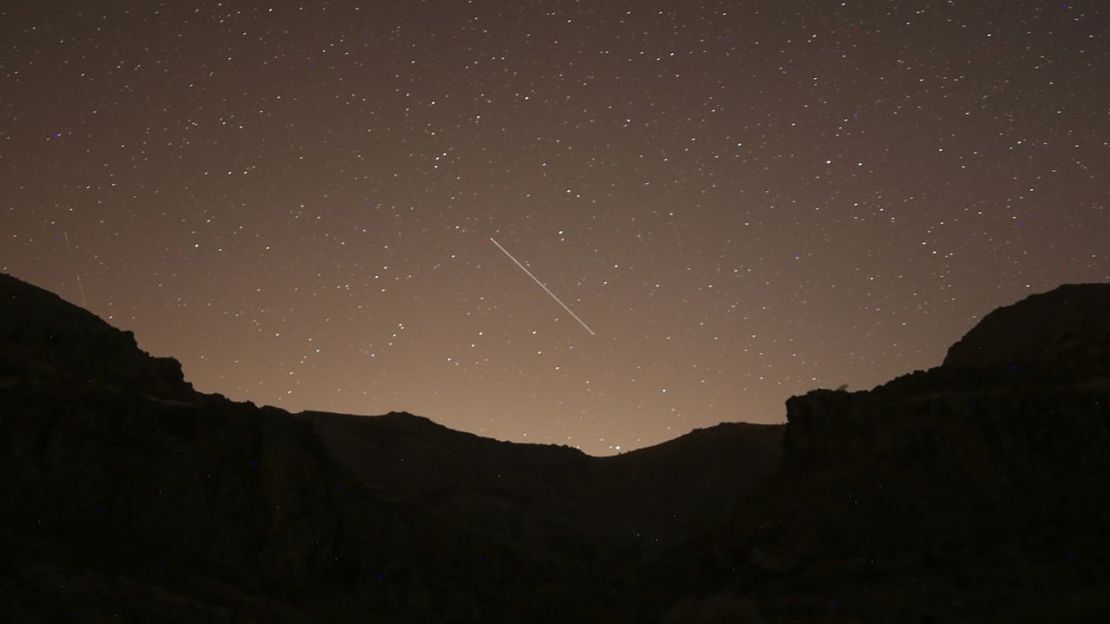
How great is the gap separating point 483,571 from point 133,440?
19773mm

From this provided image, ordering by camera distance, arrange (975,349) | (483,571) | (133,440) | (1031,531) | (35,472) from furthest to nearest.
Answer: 1. (975,349)
2. (483,571)
3. (133,440)
4. (35,472)
5. (1031,531)

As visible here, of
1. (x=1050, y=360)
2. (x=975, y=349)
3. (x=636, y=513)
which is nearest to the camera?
(x=1050, y=360)

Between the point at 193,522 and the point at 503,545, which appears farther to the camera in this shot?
the point at 503,545

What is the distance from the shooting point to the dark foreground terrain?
90.1 ft

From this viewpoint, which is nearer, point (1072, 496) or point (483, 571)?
point (1072, 496)

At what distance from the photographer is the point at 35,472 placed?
32.3m

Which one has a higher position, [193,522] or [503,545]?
[193,522]

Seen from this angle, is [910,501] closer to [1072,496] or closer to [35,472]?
[1072,496]

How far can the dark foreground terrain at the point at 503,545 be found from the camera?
90.1 feet

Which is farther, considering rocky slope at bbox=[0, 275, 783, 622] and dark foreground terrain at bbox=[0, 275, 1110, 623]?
rocky slope at bbox=[0, 275, 783, 622]

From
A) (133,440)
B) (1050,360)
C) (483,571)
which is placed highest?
(1050,360)

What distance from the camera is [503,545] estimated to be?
50.6 metres

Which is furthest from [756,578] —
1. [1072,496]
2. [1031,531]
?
[1072,496]

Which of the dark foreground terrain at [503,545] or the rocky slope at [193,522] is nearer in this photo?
the dark foreground terrain at [503,545]
